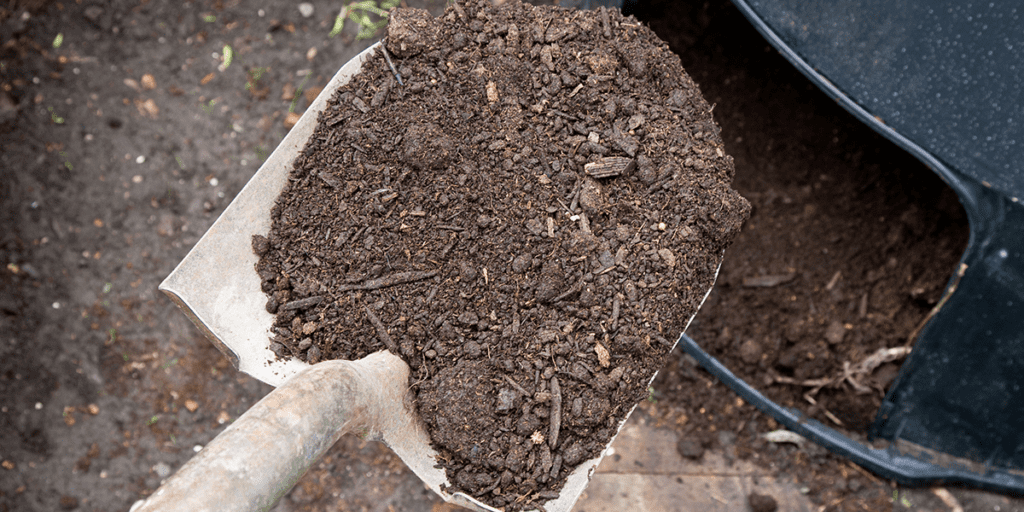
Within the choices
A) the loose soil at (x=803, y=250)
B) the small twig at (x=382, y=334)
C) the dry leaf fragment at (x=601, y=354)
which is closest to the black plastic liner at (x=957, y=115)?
the loose soil at (x=803, y=250)

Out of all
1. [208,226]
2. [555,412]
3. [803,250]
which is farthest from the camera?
[208,226]

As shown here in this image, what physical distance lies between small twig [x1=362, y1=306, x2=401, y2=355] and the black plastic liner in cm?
111

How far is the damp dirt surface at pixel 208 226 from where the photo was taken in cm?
189

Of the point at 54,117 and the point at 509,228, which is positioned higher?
the point at 509,228

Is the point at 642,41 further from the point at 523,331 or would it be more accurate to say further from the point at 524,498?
the point at 524,498

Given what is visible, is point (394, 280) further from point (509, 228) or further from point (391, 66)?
point (391, 66)

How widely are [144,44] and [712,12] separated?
1920mm

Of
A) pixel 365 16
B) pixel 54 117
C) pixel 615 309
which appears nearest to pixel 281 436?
pixel 615 309

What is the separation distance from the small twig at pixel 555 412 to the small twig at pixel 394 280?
1.11 feet

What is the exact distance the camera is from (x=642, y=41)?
4.32 ft

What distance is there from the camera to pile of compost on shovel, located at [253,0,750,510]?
4.01 ft

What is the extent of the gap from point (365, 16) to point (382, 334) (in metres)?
1.29

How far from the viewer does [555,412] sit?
1214 millimetres

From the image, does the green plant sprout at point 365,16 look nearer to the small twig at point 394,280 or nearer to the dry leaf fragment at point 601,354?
the small twig at point 394,280
